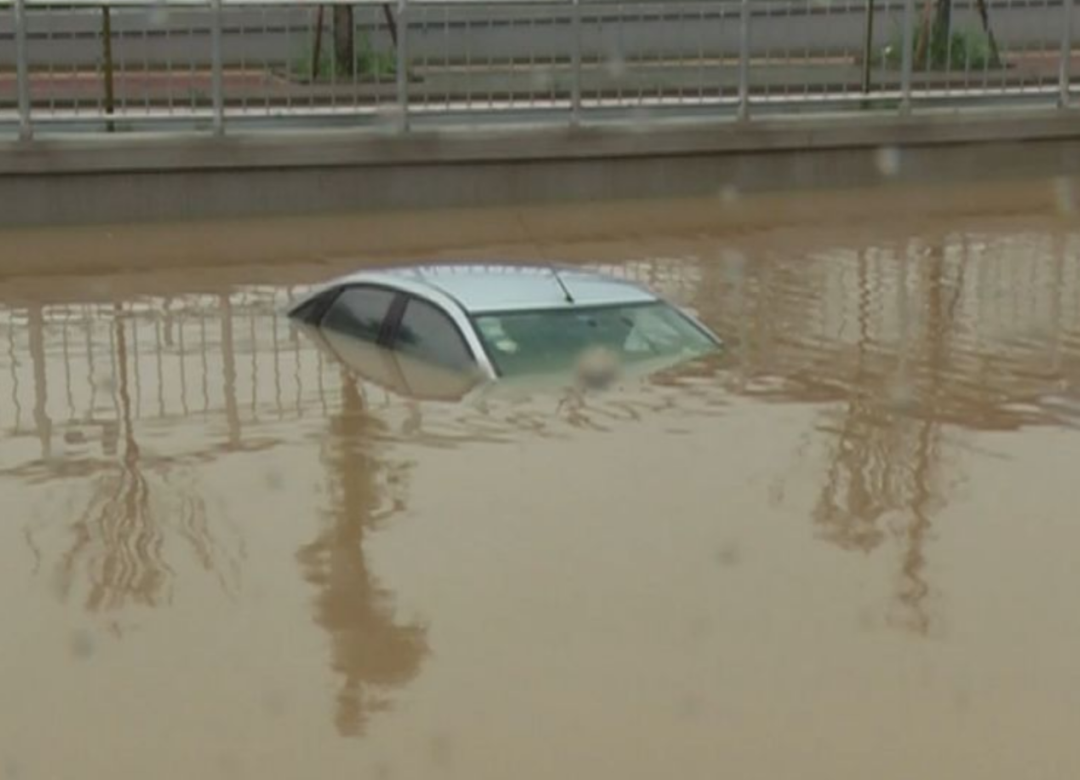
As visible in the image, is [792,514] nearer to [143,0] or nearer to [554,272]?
[554,272]

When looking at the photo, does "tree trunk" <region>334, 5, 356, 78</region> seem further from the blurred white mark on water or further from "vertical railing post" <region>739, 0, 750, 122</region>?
the blurred white mark on water

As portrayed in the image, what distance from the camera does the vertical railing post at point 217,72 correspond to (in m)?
18.3

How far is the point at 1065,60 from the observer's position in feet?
68.6

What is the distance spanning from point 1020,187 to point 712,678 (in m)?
14.7

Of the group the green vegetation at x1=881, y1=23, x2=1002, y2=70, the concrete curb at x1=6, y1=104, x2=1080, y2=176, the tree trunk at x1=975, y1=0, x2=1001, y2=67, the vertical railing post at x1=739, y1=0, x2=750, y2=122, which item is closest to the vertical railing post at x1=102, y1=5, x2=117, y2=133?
the concrete curb at x1=6, y1=104, x2=1080, y2=176

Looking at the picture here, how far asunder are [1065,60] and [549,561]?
14.1 m

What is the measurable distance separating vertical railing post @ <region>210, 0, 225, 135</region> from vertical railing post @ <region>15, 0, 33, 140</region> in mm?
1597

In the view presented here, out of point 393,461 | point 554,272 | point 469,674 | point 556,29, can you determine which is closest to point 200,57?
point 556,29

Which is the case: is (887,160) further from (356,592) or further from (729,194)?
(356,592)

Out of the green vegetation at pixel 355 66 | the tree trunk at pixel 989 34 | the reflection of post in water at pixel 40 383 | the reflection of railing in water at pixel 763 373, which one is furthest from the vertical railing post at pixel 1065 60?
the reflection of post in water at pixel 40 383

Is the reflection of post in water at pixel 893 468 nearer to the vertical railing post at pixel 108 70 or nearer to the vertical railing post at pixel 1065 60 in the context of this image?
the vertical railing post at pixel 108 70

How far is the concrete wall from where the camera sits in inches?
711

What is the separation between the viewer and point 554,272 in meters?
11.4

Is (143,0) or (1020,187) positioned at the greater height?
(143,0)
